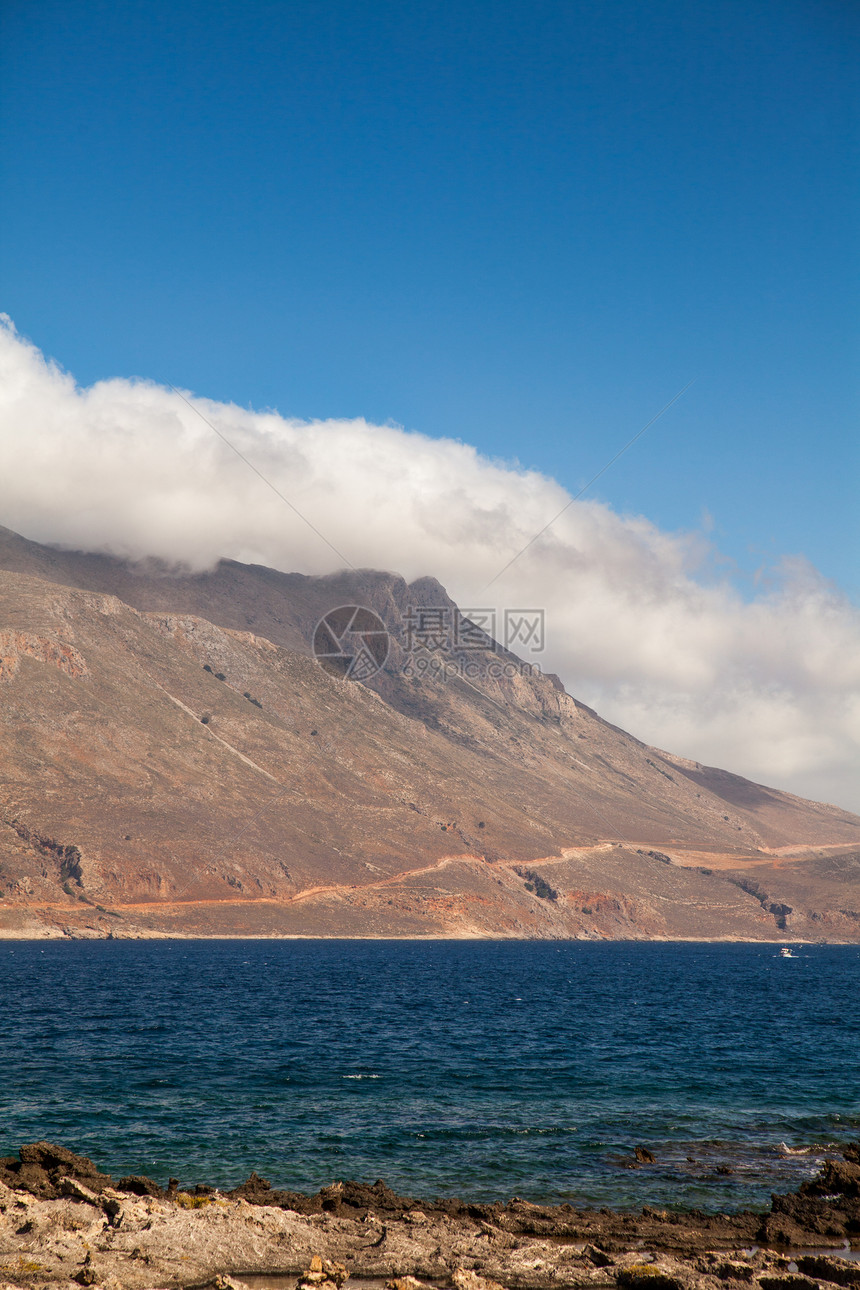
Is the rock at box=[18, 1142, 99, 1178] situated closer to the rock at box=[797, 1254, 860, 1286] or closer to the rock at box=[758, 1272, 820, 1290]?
the rock at box=[758, 1272, 820, 1290]

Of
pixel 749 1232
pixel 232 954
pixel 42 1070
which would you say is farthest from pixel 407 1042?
pixel 232 954

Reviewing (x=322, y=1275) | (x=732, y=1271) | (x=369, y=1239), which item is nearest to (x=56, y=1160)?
(x=369, y=1239)

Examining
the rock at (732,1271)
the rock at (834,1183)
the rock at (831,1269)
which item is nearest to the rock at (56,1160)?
the rock at (732,1271)

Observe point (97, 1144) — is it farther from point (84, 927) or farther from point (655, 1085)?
point (84, 927)

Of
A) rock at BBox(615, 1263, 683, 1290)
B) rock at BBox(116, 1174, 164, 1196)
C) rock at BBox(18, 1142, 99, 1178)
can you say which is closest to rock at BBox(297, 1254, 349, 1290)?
rock at BBox(116, 1174, 164, 1196)

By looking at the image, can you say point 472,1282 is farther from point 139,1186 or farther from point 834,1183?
point 834,1183

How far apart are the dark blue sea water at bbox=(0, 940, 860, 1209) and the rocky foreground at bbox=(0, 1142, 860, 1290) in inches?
96.1

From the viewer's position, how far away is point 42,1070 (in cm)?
4166

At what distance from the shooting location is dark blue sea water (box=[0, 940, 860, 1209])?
1144 inches

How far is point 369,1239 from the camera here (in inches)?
871

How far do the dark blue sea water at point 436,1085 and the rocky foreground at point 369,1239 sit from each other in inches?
96.1

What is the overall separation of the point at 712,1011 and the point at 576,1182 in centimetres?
5319

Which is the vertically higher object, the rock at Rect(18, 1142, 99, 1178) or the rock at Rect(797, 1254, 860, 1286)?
the rock at Rect(797, 1254, 860, 1286)

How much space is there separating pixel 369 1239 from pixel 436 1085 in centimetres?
1960
